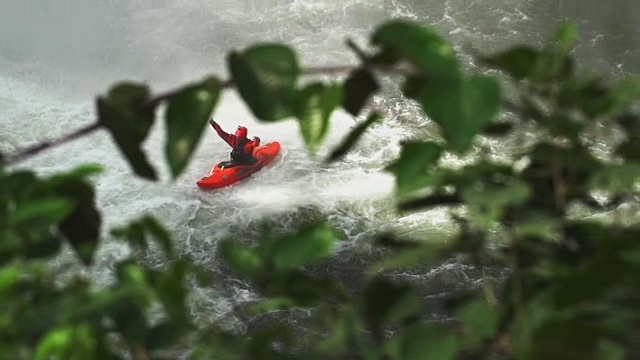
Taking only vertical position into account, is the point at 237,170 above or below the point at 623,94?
above

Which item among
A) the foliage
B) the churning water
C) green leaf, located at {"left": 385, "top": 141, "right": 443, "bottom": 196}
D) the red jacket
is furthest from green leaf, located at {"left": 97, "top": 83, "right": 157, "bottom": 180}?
the red jacket

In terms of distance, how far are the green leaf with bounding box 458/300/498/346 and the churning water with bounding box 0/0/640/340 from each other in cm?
231

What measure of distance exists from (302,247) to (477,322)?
0.29ft

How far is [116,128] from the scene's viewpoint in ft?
1.08

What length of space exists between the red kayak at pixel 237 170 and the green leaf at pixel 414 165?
3.10m

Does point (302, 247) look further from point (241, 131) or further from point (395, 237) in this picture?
point (241, 131)

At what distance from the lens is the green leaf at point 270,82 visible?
31 cm

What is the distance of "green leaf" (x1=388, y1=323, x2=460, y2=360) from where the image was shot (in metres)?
0.27

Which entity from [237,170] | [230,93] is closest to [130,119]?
[237,170]

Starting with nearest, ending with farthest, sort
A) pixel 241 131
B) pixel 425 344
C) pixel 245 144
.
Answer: pixel 425 344, pixel 241 131, pixel 245 144

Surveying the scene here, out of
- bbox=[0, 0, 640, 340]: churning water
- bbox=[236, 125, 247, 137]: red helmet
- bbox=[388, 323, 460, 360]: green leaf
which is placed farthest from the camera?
bbox=[236, 125, 247, 137]: red helmet

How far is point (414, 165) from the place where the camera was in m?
0.31

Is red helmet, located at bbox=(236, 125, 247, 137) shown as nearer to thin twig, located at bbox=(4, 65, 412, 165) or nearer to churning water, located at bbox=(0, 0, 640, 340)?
churning water, located at bbox=(0, 0, 640, 340)

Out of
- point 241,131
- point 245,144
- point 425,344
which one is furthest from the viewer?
point 245,144
